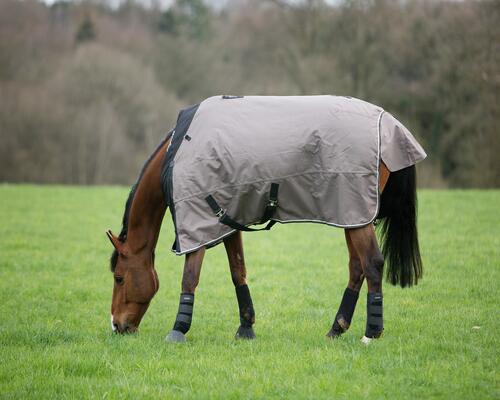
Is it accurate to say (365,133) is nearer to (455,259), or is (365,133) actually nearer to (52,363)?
(52,363)

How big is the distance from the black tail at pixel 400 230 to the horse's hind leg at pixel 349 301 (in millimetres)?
404

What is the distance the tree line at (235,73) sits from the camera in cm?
3328

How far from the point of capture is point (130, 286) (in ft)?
22.3

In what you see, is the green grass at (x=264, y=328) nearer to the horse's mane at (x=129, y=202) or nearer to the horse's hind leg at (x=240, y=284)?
the horse's hind leg at (x=240, y=284)

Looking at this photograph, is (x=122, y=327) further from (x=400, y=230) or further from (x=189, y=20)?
(x=189, y=20)

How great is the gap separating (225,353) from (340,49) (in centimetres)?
3272

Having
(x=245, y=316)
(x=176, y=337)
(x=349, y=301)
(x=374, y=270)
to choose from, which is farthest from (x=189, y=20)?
(x=374, y=270)

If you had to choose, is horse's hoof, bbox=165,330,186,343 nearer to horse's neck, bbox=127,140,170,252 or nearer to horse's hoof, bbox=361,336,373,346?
horse's neck, bbox=127,140,170,252

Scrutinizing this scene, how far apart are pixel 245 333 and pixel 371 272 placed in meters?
1.49

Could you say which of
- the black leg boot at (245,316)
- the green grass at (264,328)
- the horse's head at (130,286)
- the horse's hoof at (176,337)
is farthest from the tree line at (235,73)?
the horse's hoof at (176,337)

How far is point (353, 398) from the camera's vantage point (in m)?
4.79

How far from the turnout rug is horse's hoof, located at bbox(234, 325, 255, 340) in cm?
110

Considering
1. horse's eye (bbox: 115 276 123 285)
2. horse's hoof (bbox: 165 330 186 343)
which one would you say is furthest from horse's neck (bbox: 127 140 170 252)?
horse's hoof (bbox: 165 330 186 343)

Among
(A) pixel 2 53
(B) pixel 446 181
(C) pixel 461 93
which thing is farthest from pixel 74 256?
(A) pixel 2 53
